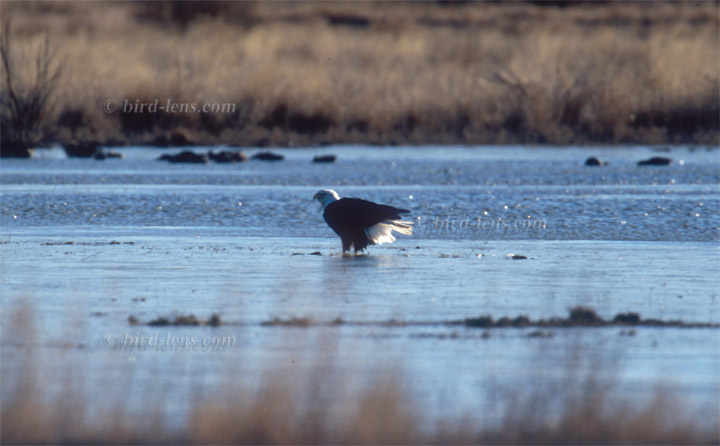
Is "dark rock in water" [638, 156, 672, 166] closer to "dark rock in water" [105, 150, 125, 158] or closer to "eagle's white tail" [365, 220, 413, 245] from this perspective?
"dark rock in water" [105, 150, 125, 158]

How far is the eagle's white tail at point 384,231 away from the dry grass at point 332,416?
6.21 meters

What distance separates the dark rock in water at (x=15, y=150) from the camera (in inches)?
968

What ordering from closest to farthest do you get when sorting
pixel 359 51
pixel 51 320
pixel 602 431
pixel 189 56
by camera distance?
1. pixel 602 431
2. pixel 51 320
3. pixel 189 56
4. pixel 359 51

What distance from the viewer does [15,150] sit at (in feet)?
81.2

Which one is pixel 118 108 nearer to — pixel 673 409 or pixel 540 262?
pixel 540 262

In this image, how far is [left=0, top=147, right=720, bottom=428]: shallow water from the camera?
23.8 ft

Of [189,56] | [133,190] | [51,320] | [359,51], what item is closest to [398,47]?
[359,51]

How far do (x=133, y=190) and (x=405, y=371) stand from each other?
38.8 feet

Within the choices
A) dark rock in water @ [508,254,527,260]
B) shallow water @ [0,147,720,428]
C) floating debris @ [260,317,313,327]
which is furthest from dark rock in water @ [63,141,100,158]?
floating debris @ [260,317,313,327]

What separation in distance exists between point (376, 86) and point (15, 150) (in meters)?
9.38

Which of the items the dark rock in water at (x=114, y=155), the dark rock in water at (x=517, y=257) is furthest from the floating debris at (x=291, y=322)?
the dark rock in water at (x=114, y=155)

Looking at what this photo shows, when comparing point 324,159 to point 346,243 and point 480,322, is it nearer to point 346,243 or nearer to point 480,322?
point 346,243

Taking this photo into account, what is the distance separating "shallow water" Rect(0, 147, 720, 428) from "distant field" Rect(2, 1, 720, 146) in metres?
6.84

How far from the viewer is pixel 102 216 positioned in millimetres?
15633
